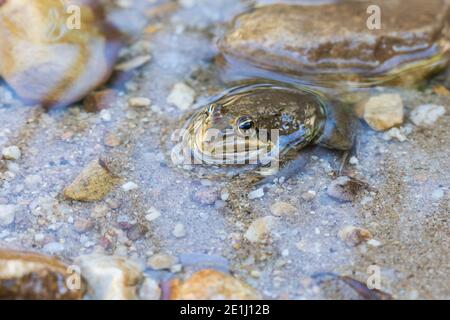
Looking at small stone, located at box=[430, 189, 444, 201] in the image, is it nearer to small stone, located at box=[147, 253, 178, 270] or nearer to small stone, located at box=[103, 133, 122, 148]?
small stone, located at box=[147, 253, 178, 270]

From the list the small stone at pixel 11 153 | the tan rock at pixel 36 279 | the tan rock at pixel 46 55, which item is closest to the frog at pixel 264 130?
the tan rock at pixel 46 55

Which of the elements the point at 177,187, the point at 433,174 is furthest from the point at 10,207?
the point at 433,174

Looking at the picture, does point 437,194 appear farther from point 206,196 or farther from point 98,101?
point 98,101

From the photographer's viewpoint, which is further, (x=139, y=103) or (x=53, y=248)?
(x=139, y=103)

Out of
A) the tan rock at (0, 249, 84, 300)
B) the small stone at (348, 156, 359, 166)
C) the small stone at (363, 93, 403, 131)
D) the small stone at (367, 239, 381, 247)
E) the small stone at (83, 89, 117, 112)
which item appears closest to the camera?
the tan rock at (0, 249, 84, 300)

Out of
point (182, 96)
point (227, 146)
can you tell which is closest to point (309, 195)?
point (227, 146)

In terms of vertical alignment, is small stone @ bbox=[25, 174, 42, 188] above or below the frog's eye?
below

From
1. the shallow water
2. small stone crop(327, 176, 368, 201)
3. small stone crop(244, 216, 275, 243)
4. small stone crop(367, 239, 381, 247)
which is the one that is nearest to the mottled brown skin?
the shallow water

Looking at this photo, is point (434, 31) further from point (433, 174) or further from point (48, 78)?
point (48, 78)
